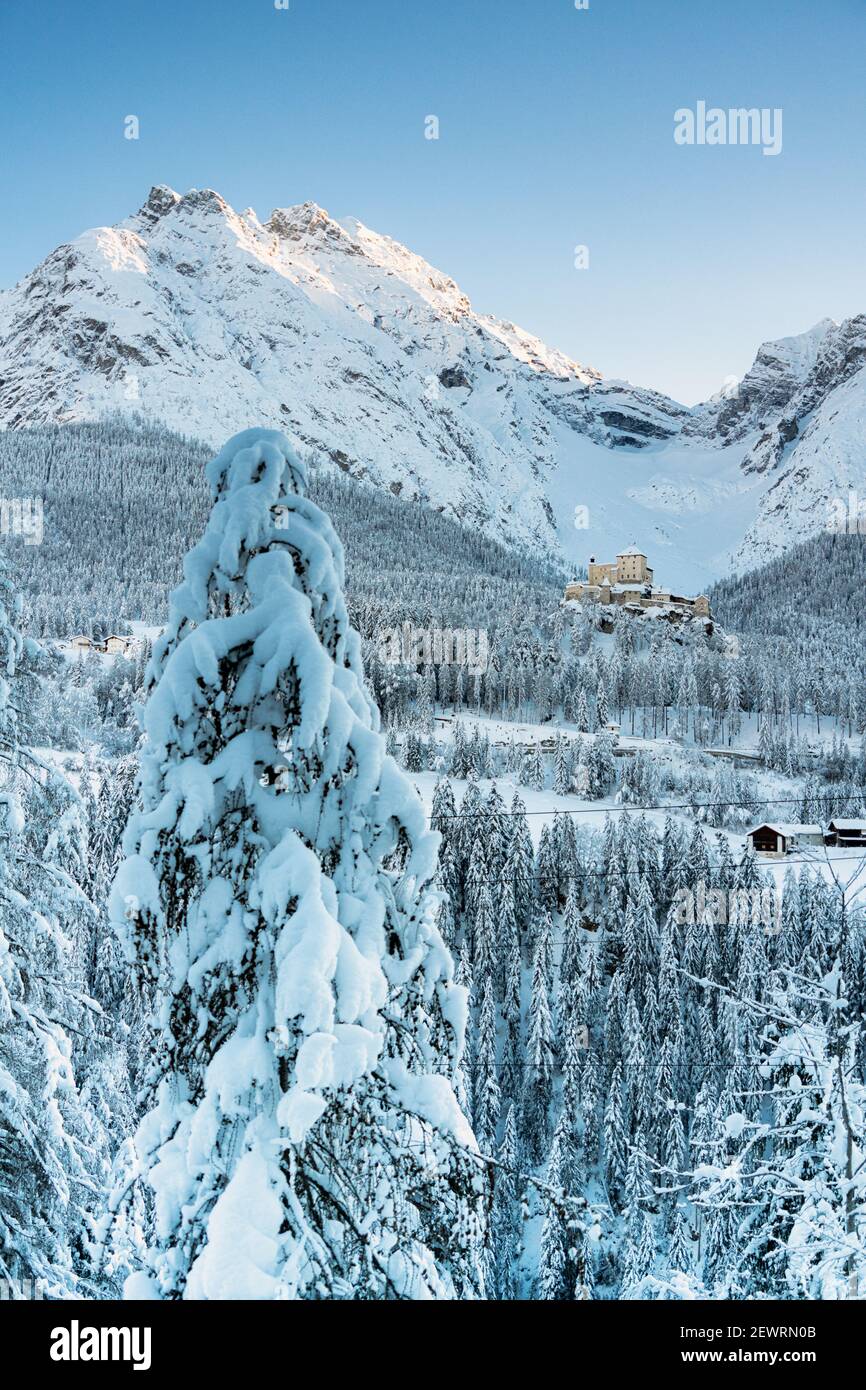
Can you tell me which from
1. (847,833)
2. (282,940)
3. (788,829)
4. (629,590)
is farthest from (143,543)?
(282,940)

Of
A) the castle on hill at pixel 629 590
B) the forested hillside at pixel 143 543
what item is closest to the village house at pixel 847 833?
the forested hillside at pixel 143 543

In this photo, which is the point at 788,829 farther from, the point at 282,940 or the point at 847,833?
the point at 282,940

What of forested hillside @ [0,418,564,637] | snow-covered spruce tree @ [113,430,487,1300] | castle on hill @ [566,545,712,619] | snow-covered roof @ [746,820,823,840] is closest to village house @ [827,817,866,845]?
snow-covered roof @ [746,820,823,840]
